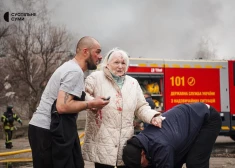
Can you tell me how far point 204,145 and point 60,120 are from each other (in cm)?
162

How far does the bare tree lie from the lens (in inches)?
742

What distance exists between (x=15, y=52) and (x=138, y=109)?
16367 mm

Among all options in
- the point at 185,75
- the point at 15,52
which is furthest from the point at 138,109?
the point at 15,52

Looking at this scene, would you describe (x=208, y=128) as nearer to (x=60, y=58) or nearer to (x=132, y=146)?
(x=132, y=146)

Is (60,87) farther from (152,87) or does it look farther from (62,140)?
(152,87)

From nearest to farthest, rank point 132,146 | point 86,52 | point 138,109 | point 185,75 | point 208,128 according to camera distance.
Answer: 1. point 86,52
2. point 132,146
3. point 138,109
4. point 208,128
5. point 185,75

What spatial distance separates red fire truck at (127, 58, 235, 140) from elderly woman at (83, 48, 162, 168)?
719 centimetres

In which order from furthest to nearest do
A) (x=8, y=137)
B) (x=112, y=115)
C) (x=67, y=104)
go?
(x=8, y=137), (x=112, y=115), (x=67, y=104)

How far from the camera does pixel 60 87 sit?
2.62m

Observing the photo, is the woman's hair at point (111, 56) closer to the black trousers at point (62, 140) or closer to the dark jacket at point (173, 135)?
the dark jacket at point (173, 135)

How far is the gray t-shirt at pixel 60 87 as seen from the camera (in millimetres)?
2617

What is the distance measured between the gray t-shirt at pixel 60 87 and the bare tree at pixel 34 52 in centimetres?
1651

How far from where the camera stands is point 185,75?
10.8 meters

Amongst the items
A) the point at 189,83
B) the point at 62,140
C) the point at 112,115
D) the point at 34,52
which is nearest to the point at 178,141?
the point at 112,115
